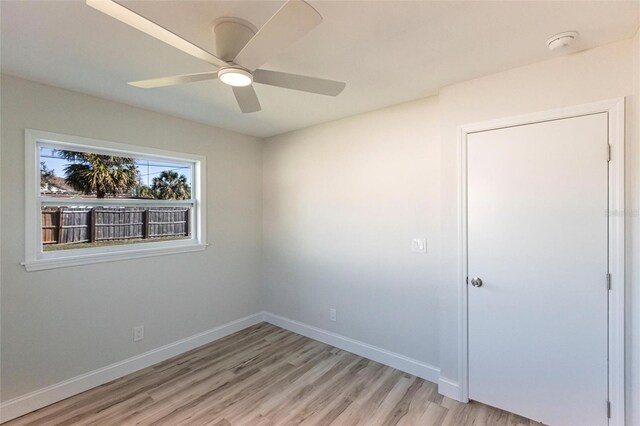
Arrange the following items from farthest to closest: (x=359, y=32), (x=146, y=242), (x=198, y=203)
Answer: (x=198, y=203) < (x=146, y=242) < (x=359, y=32)

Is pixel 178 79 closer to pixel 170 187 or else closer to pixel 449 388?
pixel 170 187

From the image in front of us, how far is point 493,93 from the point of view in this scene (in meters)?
2.07

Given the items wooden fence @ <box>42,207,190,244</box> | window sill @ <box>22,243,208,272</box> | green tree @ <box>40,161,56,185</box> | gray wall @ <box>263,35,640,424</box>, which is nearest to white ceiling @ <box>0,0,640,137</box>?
gray wall @ <box>263,35,640,424</box>

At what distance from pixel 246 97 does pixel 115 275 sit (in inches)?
80.9

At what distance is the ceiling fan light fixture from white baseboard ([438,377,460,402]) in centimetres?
258

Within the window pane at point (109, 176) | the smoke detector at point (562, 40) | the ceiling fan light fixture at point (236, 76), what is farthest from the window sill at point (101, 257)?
the smoke detector at point (562, 40)

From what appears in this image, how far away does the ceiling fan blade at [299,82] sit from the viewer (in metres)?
1.51

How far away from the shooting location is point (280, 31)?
3.82ft

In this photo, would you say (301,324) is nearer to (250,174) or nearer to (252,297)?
(252,297)

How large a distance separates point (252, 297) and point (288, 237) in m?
0.94

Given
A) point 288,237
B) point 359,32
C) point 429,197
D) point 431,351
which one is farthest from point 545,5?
point 288,237

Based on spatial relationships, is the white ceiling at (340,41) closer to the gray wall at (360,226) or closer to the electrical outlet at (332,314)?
the gray wall at (360,226)

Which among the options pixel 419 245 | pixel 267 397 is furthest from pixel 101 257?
pixel 419 245

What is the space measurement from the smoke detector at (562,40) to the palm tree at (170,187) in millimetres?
3277
